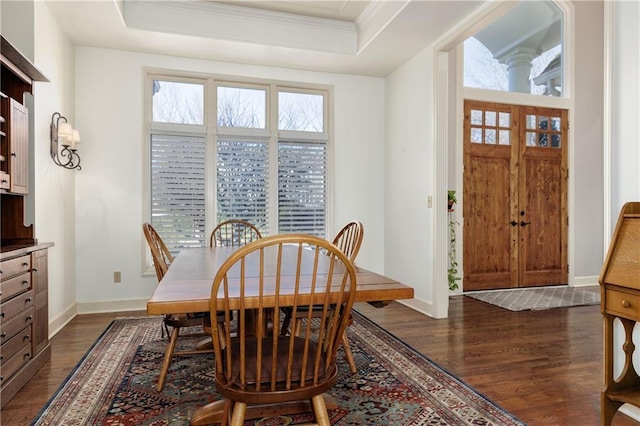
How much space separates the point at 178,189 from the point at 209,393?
250 centimetres

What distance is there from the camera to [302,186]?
14.4ft

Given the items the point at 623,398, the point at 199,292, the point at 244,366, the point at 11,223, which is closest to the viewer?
the point at 244,366

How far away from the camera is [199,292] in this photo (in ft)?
4.52

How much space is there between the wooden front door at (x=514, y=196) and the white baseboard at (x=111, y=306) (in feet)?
12.5

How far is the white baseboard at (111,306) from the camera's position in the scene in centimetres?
370

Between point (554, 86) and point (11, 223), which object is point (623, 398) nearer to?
point (11, 223)

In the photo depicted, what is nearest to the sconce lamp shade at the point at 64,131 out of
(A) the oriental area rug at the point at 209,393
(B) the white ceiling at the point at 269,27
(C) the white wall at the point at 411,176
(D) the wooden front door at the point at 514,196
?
(B) the white ceiling at the point at 269,27

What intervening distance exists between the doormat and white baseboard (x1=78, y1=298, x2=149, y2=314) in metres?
3.78

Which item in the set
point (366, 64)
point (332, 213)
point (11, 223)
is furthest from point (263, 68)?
point (11, 223)

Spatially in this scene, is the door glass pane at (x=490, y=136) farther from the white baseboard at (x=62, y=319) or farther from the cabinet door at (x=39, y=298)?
the white baseboard at (x=62, y=319)

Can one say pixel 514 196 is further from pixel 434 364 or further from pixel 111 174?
pixel 111 174

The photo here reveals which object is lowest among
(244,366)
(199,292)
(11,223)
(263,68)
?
(244,366)

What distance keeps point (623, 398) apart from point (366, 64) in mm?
3703

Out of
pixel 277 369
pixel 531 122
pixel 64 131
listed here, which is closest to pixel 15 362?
pixel 277 369
